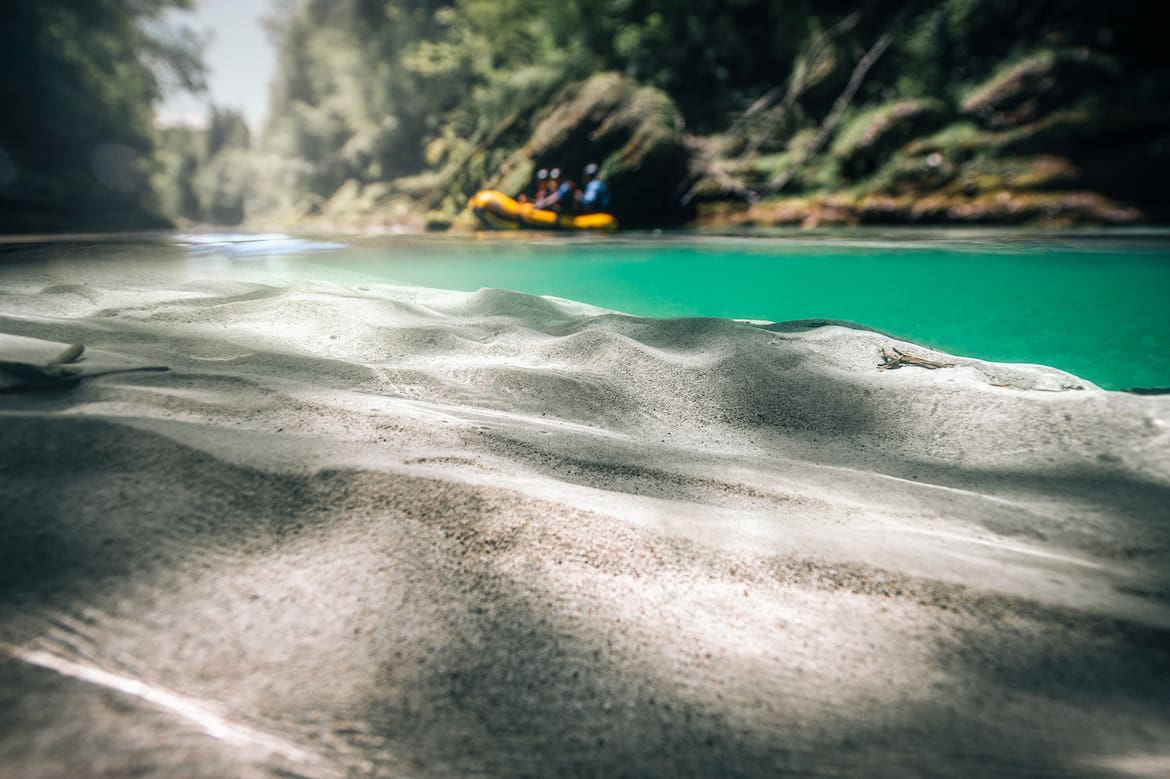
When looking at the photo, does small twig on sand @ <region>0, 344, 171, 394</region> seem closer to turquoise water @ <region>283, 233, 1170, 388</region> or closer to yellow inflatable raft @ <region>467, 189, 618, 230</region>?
turquoise water @ <region>283, 233, 1170, 388</region>

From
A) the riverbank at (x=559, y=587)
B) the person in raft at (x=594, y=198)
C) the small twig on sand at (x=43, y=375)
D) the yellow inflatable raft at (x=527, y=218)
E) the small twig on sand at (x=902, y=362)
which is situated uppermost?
the person in raft at (x=594, y=198)

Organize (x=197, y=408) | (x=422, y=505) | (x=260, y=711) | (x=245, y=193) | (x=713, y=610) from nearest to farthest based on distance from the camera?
(x=260, y=711) → (x=713, y=610) → (x=422, y=505) → (x=197, y=408) → (x=245, y=193)

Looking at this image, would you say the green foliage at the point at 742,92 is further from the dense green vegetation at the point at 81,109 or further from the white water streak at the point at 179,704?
the white water streak at the point at 179,704

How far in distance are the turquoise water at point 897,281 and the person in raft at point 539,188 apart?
2.89 m

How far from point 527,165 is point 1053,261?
8.77 meters

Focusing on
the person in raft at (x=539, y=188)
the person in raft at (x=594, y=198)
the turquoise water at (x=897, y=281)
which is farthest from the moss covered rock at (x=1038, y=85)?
the person in raft at (x=539, y=188)

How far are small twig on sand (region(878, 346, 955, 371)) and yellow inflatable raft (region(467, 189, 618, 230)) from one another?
7.70 meters

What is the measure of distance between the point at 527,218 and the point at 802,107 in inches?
215

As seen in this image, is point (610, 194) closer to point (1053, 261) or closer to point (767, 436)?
point (1053, 261)

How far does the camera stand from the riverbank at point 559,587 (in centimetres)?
57

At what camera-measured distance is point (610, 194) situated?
9812 millimetres

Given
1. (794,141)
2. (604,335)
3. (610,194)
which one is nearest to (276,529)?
(604,335)

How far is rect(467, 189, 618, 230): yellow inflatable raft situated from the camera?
9.40 meters

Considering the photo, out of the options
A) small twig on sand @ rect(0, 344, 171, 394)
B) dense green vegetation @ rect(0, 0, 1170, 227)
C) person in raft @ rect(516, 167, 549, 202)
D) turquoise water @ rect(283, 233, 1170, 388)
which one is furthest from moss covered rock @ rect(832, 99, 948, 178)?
small twig on sand @ rect(0, 344, 171, 394)
